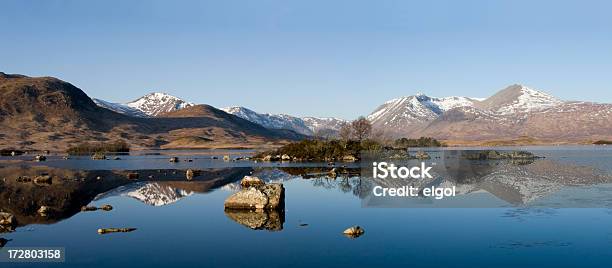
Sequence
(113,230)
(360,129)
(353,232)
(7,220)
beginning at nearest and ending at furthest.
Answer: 1. (353,232)
2. (113,230)
3. (7,220)
4. (360,129)

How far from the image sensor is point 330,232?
32.8 m

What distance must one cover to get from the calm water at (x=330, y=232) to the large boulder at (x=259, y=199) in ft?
4.13

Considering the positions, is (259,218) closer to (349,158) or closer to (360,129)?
(349,158)

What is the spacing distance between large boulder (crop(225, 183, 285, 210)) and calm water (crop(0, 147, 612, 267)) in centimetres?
126

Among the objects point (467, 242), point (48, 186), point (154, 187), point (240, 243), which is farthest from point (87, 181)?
point (467, 242)

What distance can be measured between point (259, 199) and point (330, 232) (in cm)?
1102

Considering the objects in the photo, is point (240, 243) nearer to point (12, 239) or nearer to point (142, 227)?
point (142, 227)

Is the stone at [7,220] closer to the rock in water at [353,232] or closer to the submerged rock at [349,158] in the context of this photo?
the rock in water at [353,232]

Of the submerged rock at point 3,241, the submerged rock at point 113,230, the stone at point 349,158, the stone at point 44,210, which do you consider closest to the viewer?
the submerged rock at point 3,241

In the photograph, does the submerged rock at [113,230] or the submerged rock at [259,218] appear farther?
the submerged rock at [259,218]

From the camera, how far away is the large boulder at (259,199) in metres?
42.4

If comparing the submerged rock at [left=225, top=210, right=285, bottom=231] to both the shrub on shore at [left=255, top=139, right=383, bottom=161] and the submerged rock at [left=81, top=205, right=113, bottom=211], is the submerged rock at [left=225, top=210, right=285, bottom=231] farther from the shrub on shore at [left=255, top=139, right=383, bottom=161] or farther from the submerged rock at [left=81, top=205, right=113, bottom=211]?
the shrub on shore at [left=255, top=139, right=383, bottom=161]

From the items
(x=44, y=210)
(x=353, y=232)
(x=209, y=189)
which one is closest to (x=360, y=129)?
(x=209, y=189)

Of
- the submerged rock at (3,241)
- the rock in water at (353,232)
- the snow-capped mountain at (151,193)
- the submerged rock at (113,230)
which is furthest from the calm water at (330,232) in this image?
the submerged rock at (113,230)
